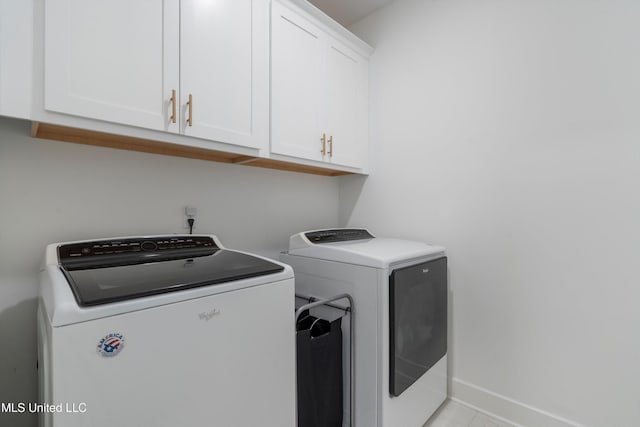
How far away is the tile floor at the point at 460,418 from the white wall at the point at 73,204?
1.51 m

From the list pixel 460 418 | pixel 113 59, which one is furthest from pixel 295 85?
pixel 460 418

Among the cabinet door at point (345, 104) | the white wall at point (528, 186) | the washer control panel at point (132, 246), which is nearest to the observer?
the washer control panel at point (132, 246)

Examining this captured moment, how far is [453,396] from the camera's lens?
188 centimetres

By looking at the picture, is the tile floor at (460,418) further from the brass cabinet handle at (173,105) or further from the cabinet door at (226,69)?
the brass cabinet handle at (173,105)

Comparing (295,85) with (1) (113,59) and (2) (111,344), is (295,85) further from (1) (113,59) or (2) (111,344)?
(2) (111,344)

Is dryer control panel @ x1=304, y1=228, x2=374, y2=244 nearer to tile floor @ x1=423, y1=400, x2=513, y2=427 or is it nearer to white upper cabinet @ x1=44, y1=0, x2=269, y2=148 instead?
white upper cabinet @ x1=44, y1=0, x2=269, y2=148

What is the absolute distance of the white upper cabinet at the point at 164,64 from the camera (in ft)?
3.18

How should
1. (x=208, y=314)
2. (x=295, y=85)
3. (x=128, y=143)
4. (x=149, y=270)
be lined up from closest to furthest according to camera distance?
(x=208, y=314) → (x=149, y=270) → (x=128, y=143) → (x=295, y=85)

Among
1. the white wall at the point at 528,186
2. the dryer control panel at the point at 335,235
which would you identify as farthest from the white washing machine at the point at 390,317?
the white wall at the point at 528,186

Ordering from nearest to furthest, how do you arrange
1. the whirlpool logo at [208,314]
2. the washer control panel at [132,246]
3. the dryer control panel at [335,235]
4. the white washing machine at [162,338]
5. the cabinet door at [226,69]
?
the white washing machine at [162,338] → the whirlpool logo at [208,314] → the washer control panel at [132,246] → the cabinet door at [226,69] → the dryer control panel at [335,235]

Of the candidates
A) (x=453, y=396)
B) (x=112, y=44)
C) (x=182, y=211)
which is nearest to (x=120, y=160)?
(x=182, y=211)

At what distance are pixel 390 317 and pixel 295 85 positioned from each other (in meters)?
1.36

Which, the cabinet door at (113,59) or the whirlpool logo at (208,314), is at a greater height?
the cabinet door at (113,59)

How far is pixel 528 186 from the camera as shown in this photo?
5.27 feet
